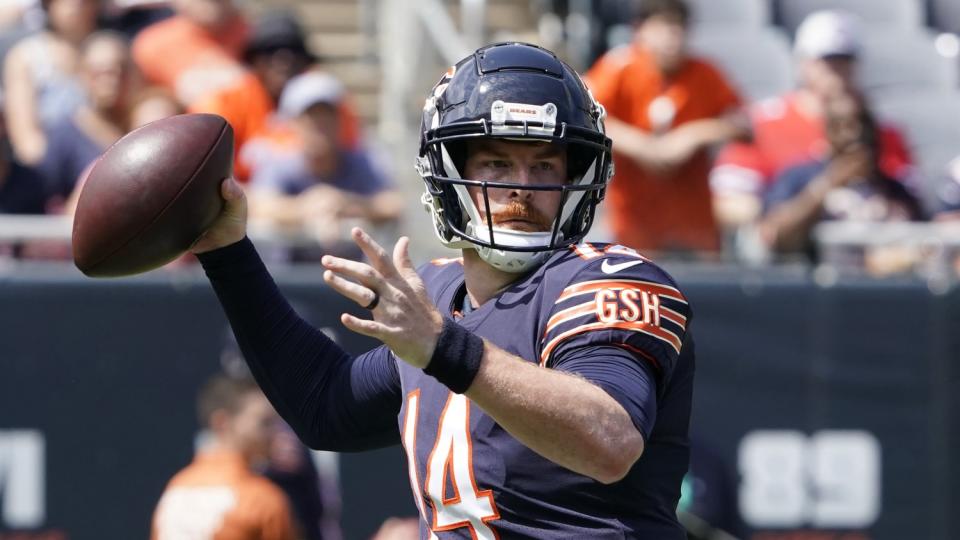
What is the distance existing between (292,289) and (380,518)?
0.96m

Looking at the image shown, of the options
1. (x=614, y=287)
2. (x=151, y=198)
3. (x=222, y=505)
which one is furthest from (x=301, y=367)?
(x=222, y=505)

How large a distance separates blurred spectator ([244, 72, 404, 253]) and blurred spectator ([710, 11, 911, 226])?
1.55 m

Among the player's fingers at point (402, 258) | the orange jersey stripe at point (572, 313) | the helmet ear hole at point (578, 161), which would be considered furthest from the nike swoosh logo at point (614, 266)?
the player's fingers at point (402, 258)

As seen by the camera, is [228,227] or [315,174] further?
[315,174]

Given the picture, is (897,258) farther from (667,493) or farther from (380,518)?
(667,493)

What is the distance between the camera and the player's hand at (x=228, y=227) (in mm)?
3068

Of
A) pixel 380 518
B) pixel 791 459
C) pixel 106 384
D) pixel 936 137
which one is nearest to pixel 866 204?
pixel 791 459

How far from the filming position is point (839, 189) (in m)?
6.67

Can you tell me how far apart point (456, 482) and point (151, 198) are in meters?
0.82

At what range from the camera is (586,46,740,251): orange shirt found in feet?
21.5

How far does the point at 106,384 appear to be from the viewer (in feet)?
19.1

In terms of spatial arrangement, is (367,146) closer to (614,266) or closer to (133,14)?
(133,14)

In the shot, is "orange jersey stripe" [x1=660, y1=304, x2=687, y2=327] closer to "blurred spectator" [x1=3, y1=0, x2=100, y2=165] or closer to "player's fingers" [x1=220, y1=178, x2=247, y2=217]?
"player's fingers" [x1=220, y1=178, x2=247, y2=217]

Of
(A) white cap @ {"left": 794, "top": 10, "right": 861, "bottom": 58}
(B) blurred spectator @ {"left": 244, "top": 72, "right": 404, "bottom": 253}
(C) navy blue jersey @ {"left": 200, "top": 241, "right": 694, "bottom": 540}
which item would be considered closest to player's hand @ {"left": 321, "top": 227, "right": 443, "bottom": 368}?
(C) navy blue jersey @ {"left": 200, "top": 241, "right": 694, "bottom": 540}
